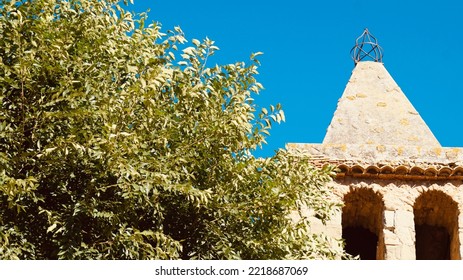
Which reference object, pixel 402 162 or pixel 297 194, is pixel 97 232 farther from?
pixel 402 162

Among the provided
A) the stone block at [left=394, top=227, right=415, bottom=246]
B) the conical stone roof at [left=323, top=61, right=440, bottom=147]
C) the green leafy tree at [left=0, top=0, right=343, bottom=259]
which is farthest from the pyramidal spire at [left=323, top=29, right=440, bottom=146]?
the green leafy tree at [left=0, top=0, right=343, bottom=259]

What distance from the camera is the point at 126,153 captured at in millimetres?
13477

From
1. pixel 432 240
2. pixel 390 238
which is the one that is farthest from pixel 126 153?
pixel 432 240

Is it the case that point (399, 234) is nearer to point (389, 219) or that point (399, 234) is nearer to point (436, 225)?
point (389, 219)

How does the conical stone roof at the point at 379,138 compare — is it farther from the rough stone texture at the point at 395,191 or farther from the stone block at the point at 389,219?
the stone block at the point at 389,219

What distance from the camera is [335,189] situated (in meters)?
20.4

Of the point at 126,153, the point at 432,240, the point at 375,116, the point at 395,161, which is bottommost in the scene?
the point at 126,153

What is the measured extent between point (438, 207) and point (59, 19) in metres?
8.62

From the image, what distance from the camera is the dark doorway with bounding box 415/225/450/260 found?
2103 cm

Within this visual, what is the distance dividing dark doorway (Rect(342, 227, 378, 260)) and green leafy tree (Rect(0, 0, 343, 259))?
5.70m

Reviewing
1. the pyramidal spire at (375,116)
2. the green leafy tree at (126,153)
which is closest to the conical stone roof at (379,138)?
the pyramidal spire at (375,116)

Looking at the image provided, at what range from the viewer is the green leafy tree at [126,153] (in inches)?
528

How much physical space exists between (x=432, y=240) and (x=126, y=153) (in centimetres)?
911

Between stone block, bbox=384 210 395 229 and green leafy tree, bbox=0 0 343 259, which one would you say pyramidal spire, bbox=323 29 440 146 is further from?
green leafy tree, bbox=0 0 343 259
